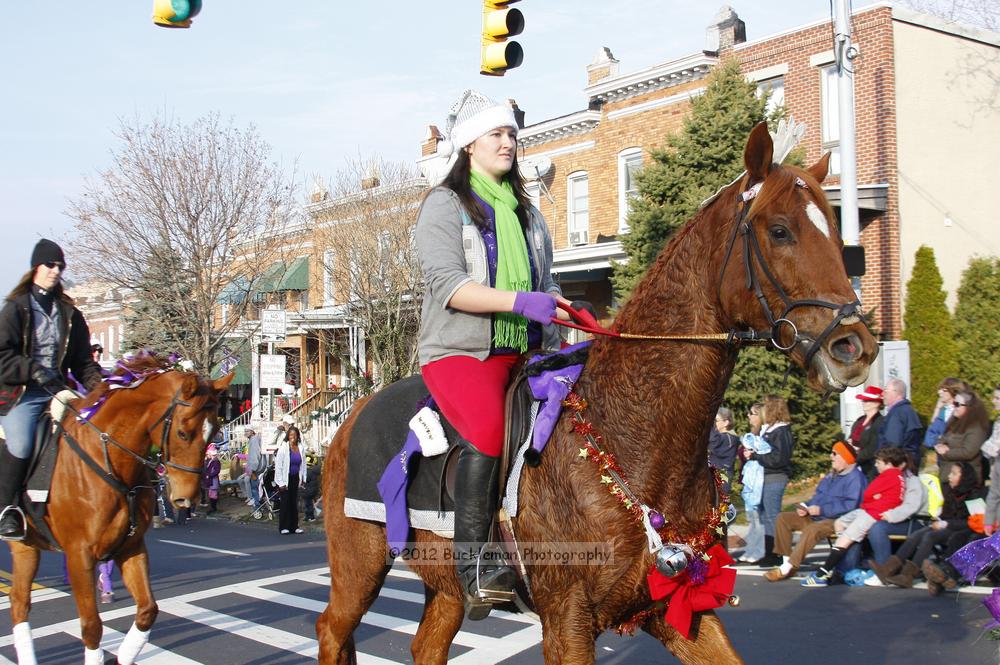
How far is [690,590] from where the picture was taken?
11.7 feet

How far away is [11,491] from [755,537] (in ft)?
28.0

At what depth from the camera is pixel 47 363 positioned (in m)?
7.54

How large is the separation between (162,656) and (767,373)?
11808mm

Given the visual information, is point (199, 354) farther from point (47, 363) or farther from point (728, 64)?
point (47, 363)

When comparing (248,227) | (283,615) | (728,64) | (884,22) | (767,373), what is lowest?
(283,615)

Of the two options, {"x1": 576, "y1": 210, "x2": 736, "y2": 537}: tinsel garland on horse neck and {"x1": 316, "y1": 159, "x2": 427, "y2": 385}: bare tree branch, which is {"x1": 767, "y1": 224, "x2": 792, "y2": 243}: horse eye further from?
{"x1": 316, "y1": 159, "x2": 427, "y2": 385}: bare tree branch

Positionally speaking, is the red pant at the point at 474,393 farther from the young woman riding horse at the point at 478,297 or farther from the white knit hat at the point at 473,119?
the white knit hat at the point at 473,119

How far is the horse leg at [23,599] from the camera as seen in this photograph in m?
6.67

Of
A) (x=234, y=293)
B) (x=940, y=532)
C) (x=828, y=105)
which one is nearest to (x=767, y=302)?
(x=940, y=532)

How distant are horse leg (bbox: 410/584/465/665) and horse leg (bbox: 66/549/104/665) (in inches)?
104

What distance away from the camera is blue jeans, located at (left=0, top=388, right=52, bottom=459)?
24.0 feet

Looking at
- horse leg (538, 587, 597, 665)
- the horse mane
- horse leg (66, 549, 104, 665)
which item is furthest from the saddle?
→ horse leg (538, 587, 597, 665)

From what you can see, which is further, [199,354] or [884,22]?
[199,354]

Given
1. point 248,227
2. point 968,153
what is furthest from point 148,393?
point 968,153
